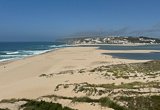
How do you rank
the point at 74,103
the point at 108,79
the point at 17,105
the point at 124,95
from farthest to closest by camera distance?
the point at 108,79 → the point at 124,95 → the point at 74,103 → the point at 17,105

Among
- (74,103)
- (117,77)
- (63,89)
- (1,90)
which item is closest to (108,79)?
(117,77)

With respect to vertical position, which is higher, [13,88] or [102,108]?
[102,108]

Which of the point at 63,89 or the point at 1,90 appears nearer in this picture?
the point at 63,89

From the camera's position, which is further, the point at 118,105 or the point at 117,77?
the point at 117,77

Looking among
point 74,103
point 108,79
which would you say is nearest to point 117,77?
point 108,79

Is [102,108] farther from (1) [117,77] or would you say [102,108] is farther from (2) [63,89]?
(1) [117,77]

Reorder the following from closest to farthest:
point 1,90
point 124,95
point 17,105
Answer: point 17,105 → point 124,95 → point 1,90

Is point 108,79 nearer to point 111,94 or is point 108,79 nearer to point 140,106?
point 111,94

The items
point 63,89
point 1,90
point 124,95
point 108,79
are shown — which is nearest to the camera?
point 124,95

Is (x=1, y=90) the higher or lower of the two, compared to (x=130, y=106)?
lower
